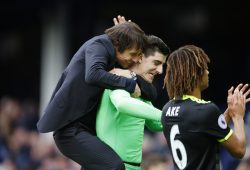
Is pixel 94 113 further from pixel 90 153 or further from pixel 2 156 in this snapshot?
pixel 2 156

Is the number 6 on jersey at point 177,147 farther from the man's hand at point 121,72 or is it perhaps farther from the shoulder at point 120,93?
the man's hand at point 121,72

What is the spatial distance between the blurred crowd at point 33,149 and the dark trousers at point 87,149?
1961 millimetres

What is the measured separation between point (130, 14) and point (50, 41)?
9.89ft

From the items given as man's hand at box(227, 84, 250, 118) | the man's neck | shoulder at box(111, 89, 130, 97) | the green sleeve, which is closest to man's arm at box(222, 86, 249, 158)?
man's hand at box(227, 84, 250, 118)

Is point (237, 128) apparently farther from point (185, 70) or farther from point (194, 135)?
point (185, 70)

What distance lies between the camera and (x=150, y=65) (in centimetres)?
586

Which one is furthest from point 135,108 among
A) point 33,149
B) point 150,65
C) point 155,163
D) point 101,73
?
point 33,149

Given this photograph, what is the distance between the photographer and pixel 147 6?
1838 centimetres

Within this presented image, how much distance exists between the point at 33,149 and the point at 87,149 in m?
6.34

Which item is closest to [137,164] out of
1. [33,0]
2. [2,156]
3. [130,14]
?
[2,156]

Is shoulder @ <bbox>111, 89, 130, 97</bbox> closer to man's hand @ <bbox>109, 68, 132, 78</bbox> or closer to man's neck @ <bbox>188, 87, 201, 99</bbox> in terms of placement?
man's hand @ <bbox>109, 68, 132, 78</bbox>

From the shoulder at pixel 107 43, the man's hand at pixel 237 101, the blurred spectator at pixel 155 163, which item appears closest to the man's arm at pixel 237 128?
the man's hand at pixel 237 101

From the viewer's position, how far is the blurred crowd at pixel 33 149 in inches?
327

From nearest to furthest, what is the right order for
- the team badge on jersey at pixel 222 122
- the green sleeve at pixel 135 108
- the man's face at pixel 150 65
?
the team badge on jersey at pixel 222 122 < the green sleeve at pixel 135 108 < the man's face at pixel 150 65
